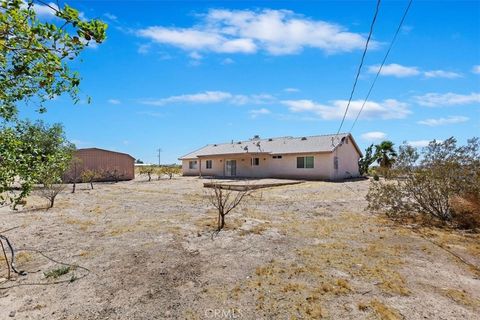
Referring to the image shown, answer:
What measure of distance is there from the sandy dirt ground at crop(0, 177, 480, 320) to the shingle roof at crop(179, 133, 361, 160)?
1793 centimetres

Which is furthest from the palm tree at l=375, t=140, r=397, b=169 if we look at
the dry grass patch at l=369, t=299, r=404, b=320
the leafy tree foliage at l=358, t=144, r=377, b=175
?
the dry grass patch at l=369, t=299, r=404, b=320

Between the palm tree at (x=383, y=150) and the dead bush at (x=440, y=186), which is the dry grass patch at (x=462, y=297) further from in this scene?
the palm tree at (x=383, y=150)

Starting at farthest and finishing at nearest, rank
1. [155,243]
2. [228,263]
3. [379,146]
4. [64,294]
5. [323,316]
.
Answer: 1. [379,146]
2. [155,243]
3. [228,263]
4. [64,294]
5. [323,316]

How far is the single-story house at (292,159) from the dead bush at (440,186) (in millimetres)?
15198

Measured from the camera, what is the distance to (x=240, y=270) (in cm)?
581

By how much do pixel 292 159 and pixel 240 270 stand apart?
2394cm

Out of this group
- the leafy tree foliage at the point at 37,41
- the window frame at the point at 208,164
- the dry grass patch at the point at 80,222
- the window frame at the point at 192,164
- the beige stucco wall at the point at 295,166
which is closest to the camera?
the leafy tree foliage at the point at 37,41

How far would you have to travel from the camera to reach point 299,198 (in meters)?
16.5

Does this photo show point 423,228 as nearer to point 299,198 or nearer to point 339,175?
point 299,198

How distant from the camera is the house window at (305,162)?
27775 millimetres

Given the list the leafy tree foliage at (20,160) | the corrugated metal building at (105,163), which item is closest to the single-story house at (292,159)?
the corrugated metal building at (105,163)

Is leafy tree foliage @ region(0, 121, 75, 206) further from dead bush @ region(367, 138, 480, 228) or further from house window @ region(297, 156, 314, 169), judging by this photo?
house window @ region(297, 156, 314, 169)

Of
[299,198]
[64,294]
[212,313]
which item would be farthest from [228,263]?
[299,198]

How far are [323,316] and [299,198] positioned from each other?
41.1 feet
